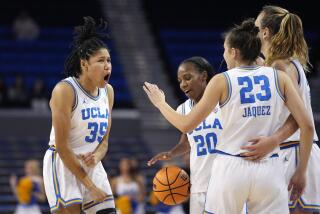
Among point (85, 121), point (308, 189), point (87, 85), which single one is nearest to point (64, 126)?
point (85, 121)

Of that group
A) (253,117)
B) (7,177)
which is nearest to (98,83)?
(253,117)

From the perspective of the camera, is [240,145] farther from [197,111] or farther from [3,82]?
[3,82]

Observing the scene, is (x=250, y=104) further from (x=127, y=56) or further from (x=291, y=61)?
(x=127, y=56)

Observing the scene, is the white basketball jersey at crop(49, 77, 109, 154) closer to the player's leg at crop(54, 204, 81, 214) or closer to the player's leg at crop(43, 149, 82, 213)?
the player's leg at crop(43, 149, 82, 213)

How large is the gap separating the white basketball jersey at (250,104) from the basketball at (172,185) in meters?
1.13

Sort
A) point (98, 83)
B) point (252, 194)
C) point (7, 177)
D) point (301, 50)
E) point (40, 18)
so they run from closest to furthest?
point (252, 194) → point (301, 50) → point (98, 83) → point (7, 177) → point (40, 18)

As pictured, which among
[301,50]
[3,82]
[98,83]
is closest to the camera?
[301,50]

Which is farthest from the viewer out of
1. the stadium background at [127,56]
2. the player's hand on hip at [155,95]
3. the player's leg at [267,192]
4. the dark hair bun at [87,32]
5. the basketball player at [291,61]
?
the stadium background at [127,56]

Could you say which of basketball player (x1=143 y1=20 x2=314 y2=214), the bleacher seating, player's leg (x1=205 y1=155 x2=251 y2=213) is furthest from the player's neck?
the bleacher seating

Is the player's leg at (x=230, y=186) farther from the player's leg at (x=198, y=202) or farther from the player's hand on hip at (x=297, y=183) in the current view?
the player's leg at (x=198, y=202)

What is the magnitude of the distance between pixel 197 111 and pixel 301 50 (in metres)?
0.98

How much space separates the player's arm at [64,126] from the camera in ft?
17.2

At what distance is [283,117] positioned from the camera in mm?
4871

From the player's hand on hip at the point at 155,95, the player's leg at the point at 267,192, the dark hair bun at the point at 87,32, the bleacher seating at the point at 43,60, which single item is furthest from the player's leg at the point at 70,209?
the bleacher seating at the point at 43,60
